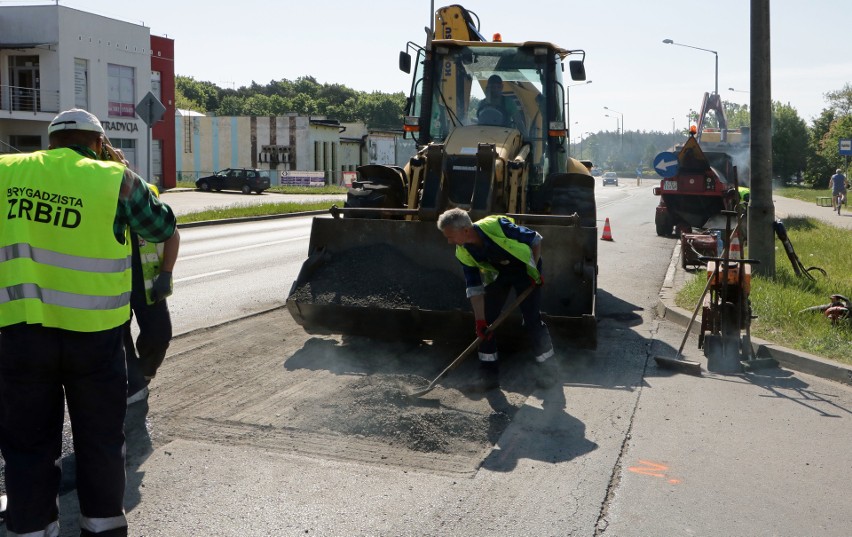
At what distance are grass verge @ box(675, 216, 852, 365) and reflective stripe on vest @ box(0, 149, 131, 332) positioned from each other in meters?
6.17

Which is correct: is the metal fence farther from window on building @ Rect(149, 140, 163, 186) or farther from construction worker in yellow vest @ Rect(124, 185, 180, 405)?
construction worker in yellow vest @ Rect(124, 185, 180, 405)

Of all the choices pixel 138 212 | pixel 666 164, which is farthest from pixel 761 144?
pixel 138 212

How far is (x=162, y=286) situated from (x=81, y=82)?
125 feet

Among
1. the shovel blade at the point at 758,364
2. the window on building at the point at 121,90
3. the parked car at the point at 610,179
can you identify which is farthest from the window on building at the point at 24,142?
the parked car at the point at 610,179

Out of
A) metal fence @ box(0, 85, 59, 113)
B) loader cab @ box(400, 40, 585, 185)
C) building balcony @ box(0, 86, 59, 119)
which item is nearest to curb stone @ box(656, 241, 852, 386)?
loader cab @ box(400, 40, 585, 185)

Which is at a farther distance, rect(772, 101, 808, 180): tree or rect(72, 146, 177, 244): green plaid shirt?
rect(772, 101, 808, 180): tree

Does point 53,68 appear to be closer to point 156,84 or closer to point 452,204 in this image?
point 156,84

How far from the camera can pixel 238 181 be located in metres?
46.8

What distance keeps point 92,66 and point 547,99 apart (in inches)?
1361

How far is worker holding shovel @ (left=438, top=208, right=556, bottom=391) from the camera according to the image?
6.59 metres

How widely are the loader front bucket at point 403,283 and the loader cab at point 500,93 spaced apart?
1833 millimetres

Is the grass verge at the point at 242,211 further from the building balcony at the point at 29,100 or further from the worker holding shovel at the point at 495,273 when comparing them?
the worker holding shovel at the point at 495,273

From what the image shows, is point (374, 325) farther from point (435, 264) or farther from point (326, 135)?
point (326, 135)

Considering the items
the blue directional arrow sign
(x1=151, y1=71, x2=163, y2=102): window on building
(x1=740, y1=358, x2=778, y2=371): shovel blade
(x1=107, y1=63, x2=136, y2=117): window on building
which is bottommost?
(x1=740, y1=358, x2=778, y2=371): shovel blade
